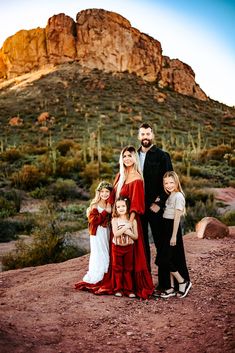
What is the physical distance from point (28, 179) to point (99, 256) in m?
13.1

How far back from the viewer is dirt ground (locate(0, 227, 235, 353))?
3.88 m

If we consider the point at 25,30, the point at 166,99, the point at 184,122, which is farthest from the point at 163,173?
the point at 25,30

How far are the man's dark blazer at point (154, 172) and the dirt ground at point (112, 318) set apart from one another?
1.39 metres

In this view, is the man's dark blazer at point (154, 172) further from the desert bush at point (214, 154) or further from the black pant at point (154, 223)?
the desert bush at point (214, 154)

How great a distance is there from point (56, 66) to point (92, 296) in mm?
53461

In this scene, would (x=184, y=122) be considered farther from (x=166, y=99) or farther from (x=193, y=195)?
(x=193, y=195)

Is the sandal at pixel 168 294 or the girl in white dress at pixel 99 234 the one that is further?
the girl in white dress at pixel 99 234

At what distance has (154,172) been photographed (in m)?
5.70

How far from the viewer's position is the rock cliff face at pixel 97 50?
57062mm

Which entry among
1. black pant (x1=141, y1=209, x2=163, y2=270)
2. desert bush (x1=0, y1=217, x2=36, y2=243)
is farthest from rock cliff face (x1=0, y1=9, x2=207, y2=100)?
black pant (x1=141, y1=209, x2=163, y2=270)

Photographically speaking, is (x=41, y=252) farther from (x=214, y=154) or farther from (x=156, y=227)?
(x=214, y=154)

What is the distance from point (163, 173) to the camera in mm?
5715

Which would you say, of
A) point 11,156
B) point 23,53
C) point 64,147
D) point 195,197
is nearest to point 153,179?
point 195,197

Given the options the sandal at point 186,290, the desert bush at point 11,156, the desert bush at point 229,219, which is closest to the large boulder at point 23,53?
the desert bush at point 11,156
